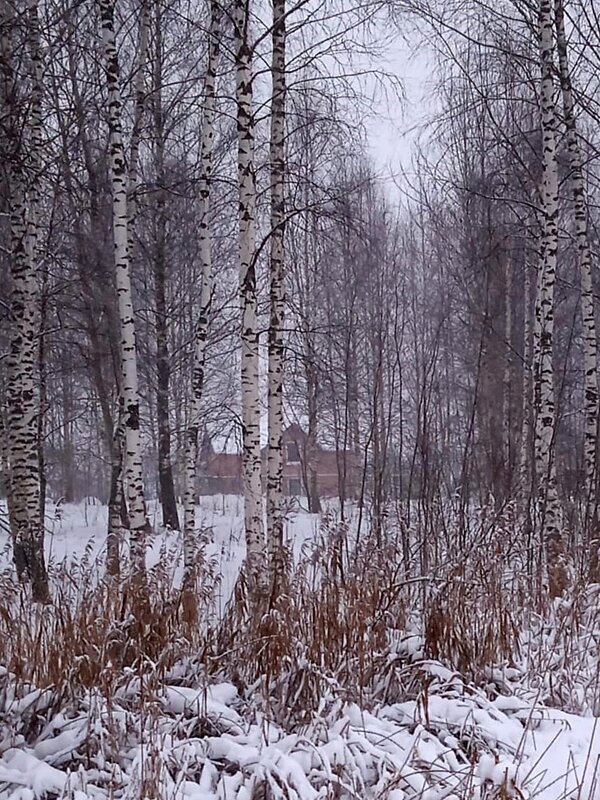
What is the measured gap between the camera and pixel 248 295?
5.44 metres

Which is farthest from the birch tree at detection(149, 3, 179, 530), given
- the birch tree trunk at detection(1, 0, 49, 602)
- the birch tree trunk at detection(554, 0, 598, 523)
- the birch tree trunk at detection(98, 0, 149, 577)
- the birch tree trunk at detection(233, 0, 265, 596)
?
the birch tree trunk at detection(554, 0, 598, 523)

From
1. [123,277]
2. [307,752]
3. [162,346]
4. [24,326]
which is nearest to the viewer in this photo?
[307,752]

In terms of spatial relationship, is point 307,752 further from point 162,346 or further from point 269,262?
point 162,346

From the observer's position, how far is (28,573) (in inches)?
219

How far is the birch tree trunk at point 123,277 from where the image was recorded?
19.4ft

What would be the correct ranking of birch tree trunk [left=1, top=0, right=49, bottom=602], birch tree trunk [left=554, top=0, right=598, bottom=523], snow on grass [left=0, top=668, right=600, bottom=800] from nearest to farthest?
snow on grass [left=0, top=668, right=600, bottom=800], birch tree trunk [left=1, top=0, right=49, bottom=602], birch tree trunk [left=554, top=0, right=598, bottom=523]

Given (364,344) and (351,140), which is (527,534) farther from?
(364,344)

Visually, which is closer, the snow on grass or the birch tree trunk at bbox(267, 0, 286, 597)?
the snow on grass

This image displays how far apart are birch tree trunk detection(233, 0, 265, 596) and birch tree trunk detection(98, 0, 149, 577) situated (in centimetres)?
103

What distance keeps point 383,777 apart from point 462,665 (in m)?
1.19

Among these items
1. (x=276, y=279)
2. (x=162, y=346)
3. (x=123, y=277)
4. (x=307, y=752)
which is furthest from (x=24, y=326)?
(x=162, y=346)

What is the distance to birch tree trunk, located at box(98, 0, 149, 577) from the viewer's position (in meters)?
5.91

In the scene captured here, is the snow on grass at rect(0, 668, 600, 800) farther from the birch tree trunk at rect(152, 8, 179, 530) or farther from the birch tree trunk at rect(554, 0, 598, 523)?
the birch tree trunk at rect(152, 8, 179, 530)

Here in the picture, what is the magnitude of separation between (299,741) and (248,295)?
3328mm
